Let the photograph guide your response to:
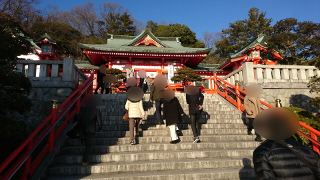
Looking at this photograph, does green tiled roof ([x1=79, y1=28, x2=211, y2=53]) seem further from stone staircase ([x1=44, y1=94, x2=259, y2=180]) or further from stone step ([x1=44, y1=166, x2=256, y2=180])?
stone step ([x1=44, y1=166, x2=256, y2=180])

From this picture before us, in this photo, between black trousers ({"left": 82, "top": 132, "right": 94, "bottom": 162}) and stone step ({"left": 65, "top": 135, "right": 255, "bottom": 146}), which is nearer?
black trousers ({"left": 82, "top": 132, "right": 94, "bottom": 162})

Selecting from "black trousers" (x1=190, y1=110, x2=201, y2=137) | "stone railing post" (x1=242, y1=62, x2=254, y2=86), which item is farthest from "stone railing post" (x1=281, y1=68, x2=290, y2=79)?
"black trousers" (x1=190, y1=110, x2=201, y2=137)

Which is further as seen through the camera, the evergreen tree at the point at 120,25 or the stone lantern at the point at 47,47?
the evergreen tree at the point at 120,25

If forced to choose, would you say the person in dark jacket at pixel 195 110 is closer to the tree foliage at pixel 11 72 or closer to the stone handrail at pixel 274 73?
the stone handrail at pixel 274 73

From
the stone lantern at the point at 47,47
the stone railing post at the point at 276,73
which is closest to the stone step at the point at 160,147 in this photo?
the stone railing post at the point at 276,73

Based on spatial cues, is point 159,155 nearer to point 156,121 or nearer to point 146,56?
point 156,121

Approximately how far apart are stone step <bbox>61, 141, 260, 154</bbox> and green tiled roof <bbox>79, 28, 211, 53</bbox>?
9.77 m

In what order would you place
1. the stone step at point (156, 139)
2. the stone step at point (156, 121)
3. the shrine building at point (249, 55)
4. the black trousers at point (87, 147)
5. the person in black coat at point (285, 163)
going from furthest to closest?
the shrine building at point (249, 55), the stone step at point (156, 121), the stone step at point (156, 139), the black trousers at point (87, 147), the person in black coat at point (285, 163)

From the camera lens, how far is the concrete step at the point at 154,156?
3857 millimetres

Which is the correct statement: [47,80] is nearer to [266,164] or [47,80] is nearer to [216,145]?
[216,145]

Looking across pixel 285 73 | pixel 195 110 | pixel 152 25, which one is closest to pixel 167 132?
pixel 195 110

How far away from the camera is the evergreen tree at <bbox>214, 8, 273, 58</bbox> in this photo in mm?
28822

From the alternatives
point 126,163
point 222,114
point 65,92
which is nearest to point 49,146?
point 126,163

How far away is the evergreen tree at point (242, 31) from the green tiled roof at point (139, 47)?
1279 centimetres
